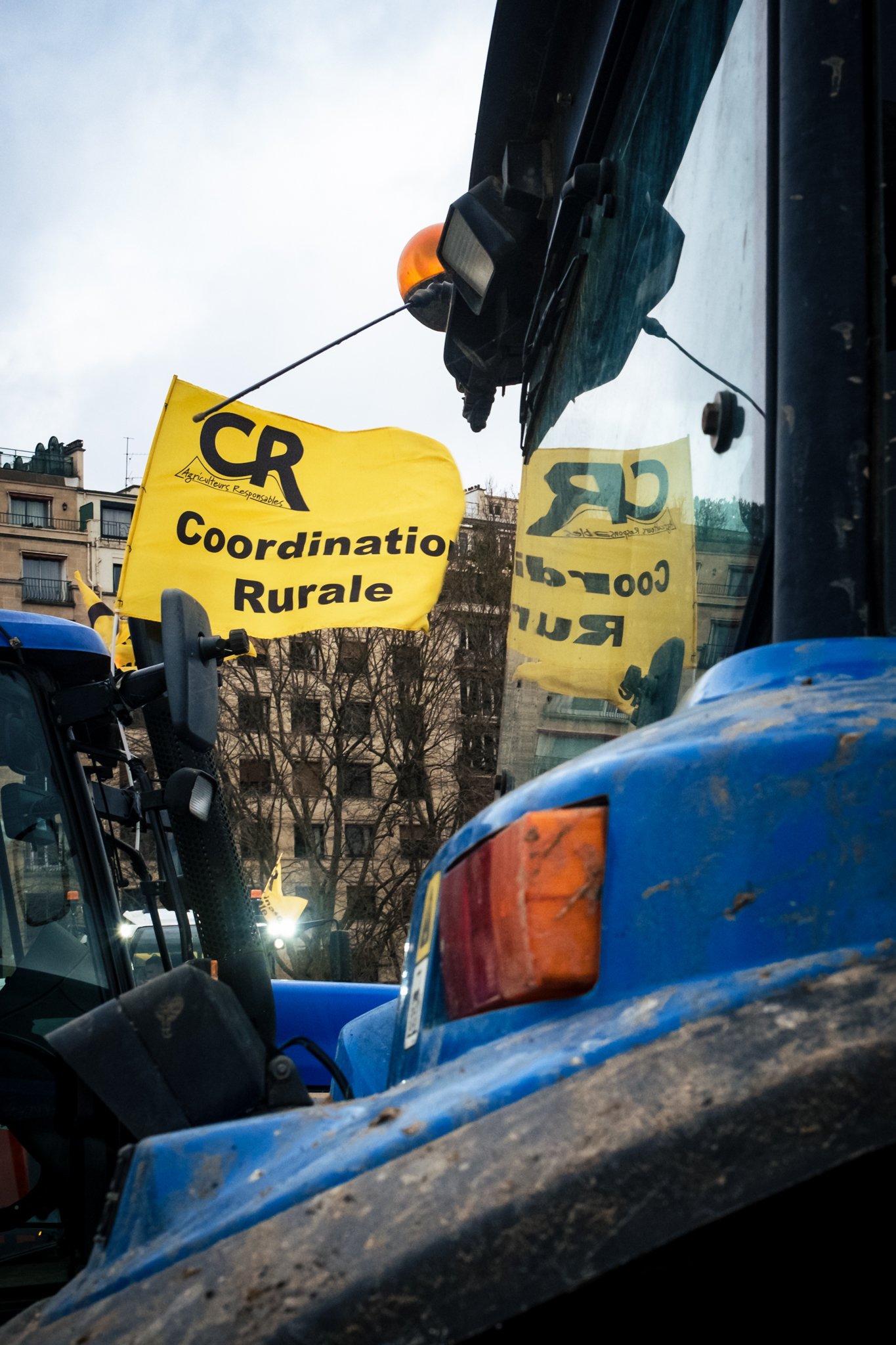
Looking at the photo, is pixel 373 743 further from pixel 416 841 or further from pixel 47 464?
pixel 47 464

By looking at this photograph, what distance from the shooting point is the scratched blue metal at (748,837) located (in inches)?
36.6

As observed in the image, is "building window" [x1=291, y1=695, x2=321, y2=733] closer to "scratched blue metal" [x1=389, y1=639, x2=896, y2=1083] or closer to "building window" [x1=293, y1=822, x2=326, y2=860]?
"building window" [x1=293, y1=822, x2=326, y2=860]

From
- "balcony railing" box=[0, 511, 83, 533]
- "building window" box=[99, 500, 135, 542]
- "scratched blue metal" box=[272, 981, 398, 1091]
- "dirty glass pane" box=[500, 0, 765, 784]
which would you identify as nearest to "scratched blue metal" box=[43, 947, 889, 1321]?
"dirty glass pane" box=[500, 0, 765, 784]

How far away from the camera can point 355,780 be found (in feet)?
98.7

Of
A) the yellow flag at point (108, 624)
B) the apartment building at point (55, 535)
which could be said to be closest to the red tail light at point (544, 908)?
the yellow flag at point (108, 624)

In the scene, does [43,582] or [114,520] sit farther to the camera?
[114,520]

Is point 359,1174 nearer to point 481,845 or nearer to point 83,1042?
point 481,845

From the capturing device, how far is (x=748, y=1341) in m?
0.95

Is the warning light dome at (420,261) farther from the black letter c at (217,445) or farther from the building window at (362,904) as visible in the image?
the building window at (362,904)

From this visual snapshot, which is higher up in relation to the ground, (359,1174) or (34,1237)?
(359,1174)

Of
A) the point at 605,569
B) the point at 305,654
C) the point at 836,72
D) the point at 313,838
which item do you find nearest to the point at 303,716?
the point at 305,654

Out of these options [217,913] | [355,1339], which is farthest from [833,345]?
[217,913]

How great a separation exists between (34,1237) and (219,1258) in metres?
2.47

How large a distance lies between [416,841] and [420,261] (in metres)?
26.1
